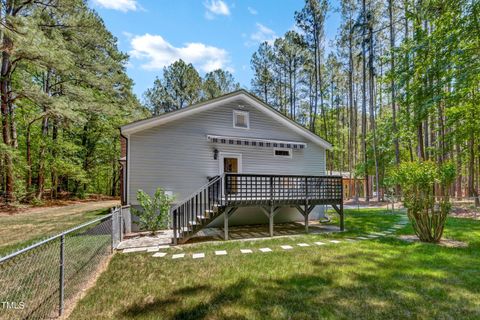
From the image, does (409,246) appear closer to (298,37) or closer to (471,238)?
(471,238)

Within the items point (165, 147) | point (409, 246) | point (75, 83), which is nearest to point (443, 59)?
point (409, 246)

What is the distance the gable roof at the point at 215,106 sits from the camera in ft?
27.3

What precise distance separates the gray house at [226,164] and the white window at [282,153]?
0.04 metres

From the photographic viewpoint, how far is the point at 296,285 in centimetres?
383

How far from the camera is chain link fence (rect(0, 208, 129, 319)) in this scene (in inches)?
116

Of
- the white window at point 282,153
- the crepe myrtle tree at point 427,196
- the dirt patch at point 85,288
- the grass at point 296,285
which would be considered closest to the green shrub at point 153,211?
the grass at point 296,285

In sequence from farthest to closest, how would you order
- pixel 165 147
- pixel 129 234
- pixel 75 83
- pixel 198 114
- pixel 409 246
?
pixel 75 83
pixel 198 114
pixel 165 147
pixel 129 234
pixel 409 246

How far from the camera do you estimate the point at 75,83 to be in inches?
715

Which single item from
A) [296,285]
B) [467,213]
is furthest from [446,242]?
[467,213]

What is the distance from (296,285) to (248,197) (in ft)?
12.8

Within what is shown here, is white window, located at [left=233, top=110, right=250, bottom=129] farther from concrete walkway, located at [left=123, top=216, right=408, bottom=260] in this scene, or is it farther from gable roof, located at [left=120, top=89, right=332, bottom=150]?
concrete walkway, located at [left=123, top=216, right=408, bottom=260]

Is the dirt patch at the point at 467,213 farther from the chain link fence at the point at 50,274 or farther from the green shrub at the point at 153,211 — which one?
the chain link fence at the point at 50,274

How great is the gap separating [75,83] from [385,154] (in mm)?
25625

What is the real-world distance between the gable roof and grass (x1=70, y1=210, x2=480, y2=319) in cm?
450
